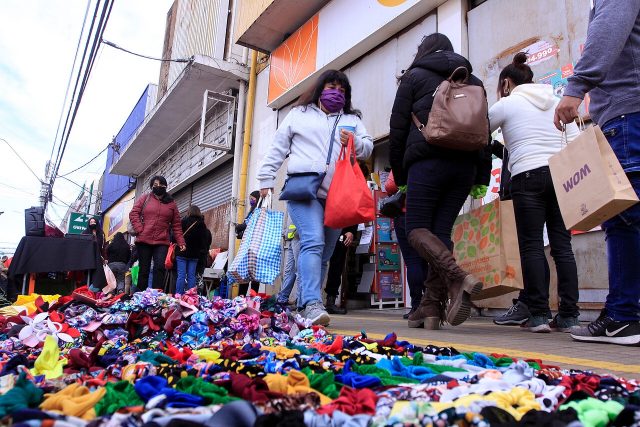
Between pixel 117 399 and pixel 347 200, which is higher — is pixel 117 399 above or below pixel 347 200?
below

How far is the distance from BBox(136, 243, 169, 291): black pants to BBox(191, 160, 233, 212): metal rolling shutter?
6062 millimetres

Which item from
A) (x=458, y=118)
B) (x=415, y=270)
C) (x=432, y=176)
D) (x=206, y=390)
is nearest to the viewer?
(x=206, y=390)

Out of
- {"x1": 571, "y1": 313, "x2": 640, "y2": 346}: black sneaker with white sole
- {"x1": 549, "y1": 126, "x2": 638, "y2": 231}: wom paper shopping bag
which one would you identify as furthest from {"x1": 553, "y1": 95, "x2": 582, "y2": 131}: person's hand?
{"x1": 571, "y1": 313, "x2": 640, "y2": 346}: black sneaker with white sole

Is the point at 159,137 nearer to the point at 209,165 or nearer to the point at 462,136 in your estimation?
the point at 209,165

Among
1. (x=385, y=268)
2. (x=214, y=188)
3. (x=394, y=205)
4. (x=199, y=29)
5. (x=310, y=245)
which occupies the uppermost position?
(x=199, y=29)

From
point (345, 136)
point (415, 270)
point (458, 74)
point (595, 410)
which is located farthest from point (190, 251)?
point (595, 410)

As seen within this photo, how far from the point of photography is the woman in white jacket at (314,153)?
3336mm

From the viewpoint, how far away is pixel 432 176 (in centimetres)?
312

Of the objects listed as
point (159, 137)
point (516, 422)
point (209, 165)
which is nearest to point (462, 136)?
point (516, 422)

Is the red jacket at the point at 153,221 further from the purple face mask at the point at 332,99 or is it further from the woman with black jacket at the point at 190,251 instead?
the purple face mask at the point at 332,99

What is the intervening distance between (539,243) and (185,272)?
6.17 m

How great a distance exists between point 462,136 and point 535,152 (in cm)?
72

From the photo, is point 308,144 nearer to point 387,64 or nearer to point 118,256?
point 387,64

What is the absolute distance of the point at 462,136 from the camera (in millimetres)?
2922
